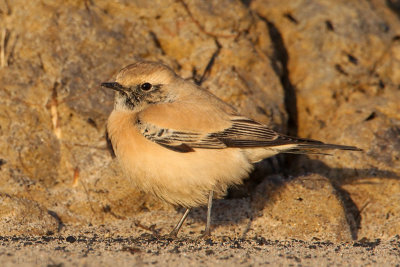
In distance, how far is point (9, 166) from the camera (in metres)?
8.18

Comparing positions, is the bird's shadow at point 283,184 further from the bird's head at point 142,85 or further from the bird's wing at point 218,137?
the bird's head at point 142,85

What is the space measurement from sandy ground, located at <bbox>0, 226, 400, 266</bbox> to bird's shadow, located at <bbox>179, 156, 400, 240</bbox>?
0.68 m

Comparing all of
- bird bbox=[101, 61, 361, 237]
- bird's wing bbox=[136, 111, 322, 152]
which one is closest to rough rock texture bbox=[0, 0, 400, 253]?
bird bbox=[101, 61, 361, 237]

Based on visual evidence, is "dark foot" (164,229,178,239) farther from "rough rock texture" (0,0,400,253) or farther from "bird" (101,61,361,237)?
"rough rock texture" (0,0,400,253)

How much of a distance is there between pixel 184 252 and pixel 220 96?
3490 mm

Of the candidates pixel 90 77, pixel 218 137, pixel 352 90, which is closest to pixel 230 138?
pixel 218 137

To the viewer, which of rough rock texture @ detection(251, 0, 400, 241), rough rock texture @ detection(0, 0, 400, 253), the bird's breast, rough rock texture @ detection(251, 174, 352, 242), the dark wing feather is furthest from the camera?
rough rock texture @ detection(251, 0, 400, 241)

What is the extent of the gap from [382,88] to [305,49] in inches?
62.5

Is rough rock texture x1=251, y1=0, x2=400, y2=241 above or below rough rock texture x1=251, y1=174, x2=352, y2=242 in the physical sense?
above

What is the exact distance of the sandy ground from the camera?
5664mm

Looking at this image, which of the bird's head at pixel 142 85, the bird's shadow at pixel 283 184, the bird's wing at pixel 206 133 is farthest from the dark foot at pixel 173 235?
the bird's head at pixel 142 85

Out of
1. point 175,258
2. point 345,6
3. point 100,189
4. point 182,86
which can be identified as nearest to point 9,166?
point 100,189

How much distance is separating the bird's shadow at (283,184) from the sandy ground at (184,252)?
68 cm

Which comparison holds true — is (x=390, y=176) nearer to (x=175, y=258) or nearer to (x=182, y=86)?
(x=182, y=86)
